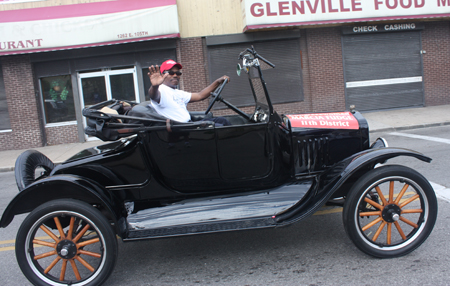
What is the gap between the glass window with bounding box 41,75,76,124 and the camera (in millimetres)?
12445

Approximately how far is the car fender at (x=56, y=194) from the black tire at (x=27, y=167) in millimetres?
256

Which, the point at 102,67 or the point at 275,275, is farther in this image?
the point at 102,67

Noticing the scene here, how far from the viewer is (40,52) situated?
11.9 metres

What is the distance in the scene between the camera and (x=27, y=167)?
11.4 feet

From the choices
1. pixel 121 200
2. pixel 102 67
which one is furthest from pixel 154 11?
pixel 121 200

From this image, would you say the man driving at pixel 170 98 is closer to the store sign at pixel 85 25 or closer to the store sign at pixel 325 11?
the store sign at pixel 85 25

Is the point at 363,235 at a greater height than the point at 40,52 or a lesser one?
lesser

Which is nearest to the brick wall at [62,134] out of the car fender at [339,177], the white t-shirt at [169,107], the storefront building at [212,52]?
the storefront building at [212,52]

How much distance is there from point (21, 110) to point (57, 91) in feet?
4.22

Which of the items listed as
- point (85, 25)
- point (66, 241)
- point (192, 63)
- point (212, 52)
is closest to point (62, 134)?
point (85, 25)

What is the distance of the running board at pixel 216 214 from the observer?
2967mm

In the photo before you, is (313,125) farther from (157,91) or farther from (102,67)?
(102,67)

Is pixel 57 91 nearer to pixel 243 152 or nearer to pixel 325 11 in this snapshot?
pixel 325 11

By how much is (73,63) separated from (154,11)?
3240 millimetres
